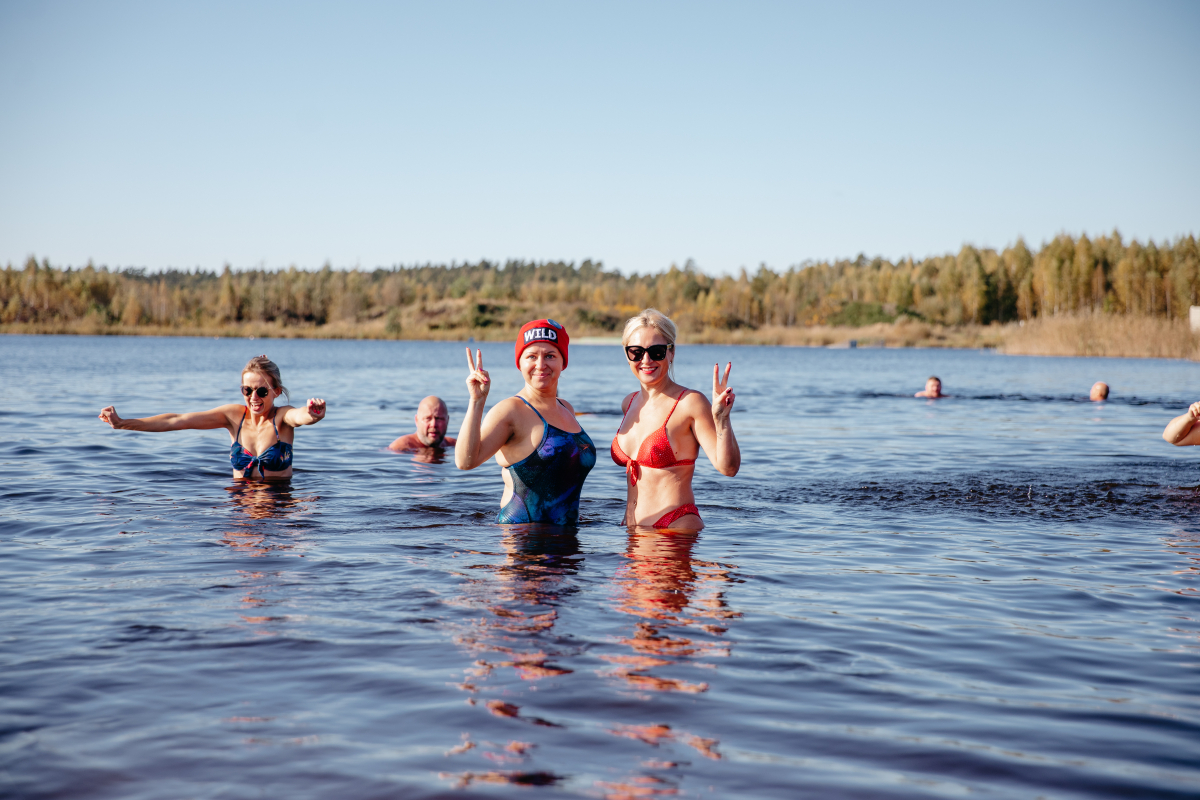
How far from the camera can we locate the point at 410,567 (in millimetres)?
7293

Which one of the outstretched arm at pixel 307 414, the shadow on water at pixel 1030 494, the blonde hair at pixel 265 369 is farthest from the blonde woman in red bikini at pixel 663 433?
the blonde hair at pixel 265 369

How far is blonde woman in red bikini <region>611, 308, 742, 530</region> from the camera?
22.2 ft

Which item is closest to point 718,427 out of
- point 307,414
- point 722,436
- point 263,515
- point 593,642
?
point 722,436

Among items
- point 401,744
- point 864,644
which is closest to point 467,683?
point 401,744

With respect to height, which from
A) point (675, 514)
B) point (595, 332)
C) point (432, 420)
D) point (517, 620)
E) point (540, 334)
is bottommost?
point (517, 620)

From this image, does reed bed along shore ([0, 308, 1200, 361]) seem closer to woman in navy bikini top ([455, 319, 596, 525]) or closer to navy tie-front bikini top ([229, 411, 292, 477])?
navy tie-front bikini top ([229, 411, 292, 477])

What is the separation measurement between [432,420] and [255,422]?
11.1ft

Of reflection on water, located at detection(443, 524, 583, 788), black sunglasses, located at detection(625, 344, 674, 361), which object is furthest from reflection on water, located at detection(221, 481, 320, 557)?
black sunglasses, located at detection(625, 344, 674, 361)

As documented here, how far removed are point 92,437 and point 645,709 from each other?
14389 mm

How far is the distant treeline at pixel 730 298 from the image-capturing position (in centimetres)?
11794

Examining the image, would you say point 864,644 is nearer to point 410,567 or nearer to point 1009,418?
point 410,567

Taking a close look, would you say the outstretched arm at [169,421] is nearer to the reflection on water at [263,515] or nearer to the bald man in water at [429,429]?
the reflection on water at [263,515]

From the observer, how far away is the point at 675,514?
25.2 feet

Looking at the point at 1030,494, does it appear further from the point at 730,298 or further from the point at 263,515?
the point at 730,298
